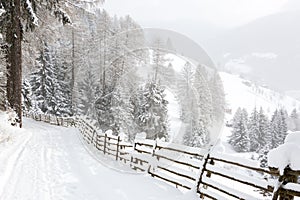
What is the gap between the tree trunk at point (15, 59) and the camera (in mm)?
15070

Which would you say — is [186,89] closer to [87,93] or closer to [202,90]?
[202,90]

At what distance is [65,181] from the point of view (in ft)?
26.6

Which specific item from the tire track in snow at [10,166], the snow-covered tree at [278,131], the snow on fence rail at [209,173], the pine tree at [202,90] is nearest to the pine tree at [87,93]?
the pine tree at [202,90]

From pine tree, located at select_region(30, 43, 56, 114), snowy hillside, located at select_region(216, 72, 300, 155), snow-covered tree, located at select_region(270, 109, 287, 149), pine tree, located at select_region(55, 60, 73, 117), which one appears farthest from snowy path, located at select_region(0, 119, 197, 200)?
snow-covered tree, located at select_region(270, 109, 287, 149)

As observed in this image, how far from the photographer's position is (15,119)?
1641 centimetres

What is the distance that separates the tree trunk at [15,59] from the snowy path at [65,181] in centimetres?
528

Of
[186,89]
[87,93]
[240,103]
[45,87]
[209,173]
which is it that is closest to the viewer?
[209,173]

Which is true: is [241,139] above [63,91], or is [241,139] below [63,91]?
below

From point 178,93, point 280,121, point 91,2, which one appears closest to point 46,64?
point 91,2

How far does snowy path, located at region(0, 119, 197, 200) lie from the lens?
701cm

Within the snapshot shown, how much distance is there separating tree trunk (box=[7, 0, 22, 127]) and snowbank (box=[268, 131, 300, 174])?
47.6 feet

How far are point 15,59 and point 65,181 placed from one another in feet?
33.6

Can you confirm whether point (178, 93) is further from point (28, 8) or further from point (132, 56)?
point (132, 56)

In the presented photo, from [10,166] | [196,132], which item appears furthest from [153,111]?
[10,166]
